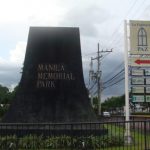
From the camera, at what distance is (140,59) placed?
64.8 feet

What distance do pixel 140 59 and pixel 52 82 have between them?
14.4ft

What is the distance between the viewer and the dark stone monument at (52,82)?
17438 mm

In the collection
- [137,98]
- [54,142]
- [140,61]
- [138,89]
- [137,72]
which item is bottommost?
[54,142]

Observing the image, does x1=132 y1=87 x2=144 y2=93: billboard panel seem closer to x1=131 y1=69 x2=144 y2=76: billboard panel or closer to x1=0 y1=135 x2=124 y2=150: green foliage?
x1=131 y1=69 x2=144 y2=76: billboard panel

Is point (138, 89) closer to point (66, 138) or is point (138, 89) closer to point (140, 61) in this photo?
point (140, 61)

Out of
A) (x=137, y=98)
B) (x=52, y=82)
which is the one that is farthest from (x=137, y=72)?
(x=52, y=82)

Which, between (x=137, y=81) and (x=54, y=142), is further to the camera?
(x=137, y=81)

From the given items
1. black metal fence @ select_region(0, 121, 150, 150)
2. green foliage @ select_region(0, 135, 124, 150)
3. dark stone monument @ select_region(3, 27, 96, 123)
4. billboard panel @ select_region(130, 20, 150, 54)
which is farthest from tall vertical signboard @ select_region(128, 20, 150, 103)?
green foliage @ select_region(0, 135, 124, 150)

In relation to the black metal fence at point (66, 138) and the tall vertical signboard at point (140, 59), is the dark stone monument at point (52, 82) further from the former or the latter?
the tall vertical signboard at point (140, 59)

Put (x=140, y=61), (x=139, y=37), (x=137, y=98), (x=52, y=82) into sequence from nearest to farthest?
(x=52, y=82)
(x=140, y=61)
(x=139, y=37)
(x=137, y=98)

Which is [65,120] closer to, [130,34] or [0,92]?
[130,34]

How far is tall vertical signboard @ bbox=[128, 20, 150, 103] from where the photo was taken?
19.8 m

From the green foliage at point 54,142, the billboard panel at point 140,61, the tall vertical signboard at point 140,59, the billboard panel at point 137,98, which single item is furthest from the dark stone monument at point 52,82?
the billboard panel at point 137,98

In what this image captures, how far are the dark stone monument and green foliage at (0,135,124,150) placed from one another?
2351mm
